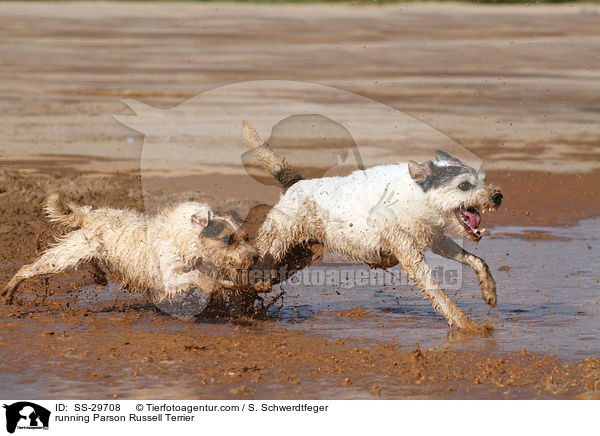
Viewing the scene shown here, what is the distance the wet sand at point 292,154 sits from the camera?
24.2ft

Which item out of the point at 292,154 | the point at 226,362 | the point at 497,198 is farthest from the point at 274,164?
the point at 292,154

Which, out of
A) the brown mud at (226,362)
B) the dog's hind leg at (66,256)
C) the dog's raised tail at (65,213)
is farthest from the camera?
the dog's raised tail at (65,213)

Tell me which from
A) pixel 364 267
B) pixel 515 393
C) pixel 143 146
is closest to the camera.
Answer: pixel 515 393

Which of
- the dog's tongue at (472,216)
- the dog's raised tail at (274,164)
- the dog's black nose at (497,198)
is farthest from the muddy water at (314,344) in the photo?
the dog's raised tail at (274,164)

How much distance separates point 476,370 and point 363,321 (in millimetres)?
1938

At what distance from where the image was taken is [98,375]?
23.7 feet

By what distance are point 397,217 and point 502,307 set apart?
1.77 meters

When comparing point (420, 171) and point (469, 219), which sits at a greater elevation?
point (420, 171)

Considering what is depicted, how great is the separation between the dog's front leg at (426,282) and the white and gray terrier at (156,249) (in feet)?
4.41

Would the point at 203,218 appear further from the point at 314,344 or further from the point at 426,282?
the point at 426,282

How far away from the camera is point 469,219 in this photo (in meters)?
8.53

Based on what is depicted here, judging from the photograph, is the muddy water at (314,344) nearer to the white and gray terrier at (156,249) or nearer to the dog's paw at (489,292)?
the dog's paw at (489,292)
